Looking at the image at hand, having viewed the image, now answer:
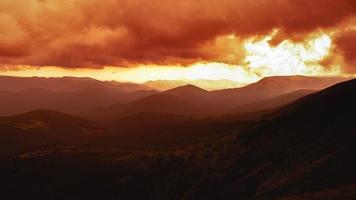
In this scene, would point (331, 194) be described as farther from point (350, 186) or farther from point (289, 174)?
point (289, 174)

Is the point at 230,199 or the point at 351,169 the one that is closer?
the point at 351,169

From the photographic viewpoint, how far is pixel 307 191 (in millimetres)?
170750

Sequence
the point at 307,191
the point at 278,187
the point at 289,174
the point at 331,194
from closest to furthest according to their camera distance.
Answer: the point at 331,194 < the point at 307,191 < the point at 278,187 < the point at 289,174

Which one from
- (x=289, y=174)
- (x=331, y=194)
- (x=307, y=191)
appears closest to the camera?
(x=331, y=194)

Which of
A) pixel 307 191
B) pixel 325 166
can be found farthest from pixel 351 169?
pixel 307 191

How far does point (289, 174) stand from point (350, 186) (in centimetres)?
3970

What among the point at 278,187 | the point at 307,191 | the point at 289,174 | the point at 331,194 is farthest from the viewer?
the point at 289,174

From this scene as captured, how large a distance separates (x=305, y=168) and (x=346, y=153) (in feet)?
62.4

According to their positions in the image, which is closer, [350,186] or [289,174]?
[350,186]

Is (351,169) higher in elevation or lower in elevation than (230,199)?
higher

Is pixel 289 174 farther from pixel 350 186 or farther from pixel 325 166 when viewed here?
pixel 350 186

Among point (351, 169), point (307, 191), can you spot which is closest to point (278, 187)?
point (307, 191)

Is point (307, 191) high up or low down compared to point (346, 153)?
down

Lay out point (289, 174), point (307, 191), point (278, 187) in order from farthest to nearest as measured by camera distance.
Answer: point (289, 174) < point (278, 187) < point (307, 191)
